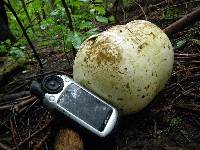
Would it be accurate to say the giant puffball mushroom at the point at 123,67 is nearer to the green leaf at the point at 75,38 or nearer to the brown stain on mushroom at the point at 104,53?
the brown stain on mushroom at the point at 104,53

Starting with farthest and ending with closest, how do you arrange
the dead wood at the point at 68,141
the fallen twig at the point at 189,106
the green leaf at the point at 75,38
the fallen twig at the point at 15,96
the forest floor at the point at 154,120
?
the fallen twig at the point at 15,96 < the green leaf at the point at 75,38 < the fallen twig at the point at 189,106 < the forest floor at the point at 154,120 < the dead wood at the point at 68,141

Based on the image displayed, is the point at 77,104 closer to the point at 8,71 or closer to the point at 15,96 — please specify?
the point at 15,96

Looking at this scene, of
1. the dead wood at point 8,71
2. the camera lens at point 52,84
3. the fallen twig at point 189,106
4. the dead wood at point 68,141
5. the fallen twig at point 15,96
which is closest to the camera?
the dead wood at point 68,141

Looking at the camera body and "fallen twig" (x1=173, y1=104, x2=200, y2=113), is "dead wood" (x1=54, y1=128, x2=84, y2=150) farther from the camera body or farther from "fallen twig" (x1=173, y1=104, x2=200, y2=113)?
"fallen twig" (x1=173, y1=104, x2=200, y2=113)

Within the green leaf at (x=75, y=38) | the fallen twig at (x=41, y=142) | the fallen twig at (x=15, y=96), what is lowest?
the fallen twig at (x=15, y=96)

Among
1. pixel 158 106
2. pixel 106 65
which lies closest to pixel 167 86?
pixel 158 106

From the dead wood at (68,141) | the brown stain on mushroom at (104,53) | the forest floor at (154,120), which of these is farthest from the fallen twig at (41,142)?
the brown stain on mushroom at (104,53)

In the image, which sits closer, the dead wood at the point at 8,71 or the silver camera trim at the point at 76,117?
the silver camera trim at the point at 76,117

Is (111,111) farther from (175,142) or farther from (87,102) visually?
(175,142)
